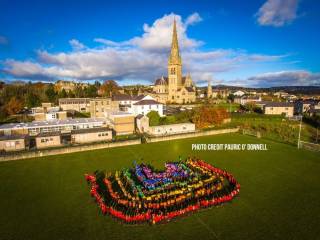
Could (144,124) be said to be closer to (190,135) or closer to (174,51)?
(190,135)

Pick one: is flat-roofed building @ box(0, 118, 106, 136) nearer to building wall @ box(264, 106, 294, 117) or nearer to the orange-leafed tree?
the orange-leafed tree

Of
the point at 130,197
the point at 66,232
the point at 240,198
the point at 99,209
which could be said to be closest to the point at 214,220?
the point at 240,198

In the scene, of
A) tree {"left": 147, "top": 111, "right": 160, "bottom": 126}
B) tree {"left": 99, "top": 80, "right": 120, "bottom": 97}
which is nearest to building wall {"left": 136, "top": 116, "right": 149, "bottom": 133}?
tree {"left": 147, "top": 111, "right": 160, "bottom": 126}

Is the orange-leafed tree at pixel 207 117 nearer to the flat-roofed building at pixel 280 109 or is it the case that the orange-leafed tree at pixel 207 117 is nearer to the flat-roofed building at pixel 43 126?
the flat-roofed building at pixel 43 126

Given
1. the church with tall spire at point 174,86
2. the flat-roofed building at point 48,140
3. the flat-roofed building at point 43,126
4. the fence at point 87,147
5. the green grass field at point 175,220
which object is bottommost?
the green grass field at point 175,220

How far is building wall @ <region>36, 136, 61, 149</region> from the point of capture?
33531 mm

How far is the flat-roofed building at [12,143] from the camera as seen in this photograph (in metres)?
32.1

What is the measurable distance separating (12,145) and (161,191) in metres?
28.2

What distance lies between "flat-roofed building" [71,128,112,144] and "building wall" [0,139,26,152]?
7859 mm

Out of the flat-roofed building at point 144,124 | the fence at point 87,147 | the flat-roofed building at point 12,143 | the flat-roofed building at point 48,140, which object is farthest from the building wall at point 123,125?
the flat-roofed building at point 12,143

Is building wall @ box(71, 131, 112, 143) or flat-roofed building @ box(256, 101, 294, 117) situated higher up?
flat-roofed building @ box(256, 101, 294, 117)

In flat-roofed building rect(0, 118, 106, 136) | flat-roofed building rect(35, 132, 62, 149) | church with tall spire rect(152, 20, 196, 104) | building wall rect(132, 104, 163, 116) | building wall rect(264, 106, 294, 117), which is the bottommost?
flat-roofed building rect(35, 132, 62, 149)

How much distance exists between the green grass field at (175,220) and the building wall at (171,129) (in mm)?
13091

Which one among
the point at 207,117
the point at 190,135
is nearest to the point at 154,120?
the point at 190,135
